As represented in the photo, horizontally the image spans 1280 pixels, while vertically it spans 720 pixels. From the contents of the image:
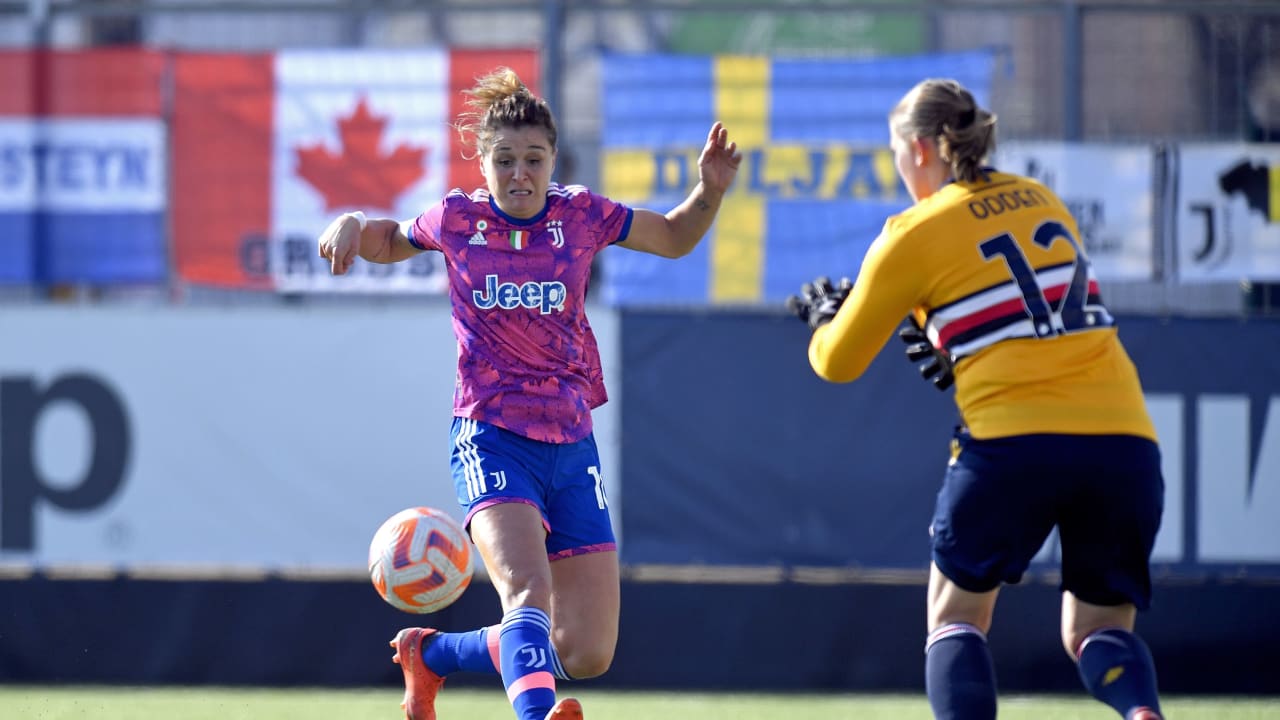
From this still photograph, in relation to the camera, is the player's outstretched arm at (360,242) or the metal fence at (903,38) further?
the metal fence at (903,38)

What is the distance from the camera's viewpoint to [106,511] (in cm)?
748

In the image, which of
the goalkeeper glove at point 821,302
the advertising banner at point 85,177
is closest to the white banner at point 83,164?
the advertising banner at point 85,177

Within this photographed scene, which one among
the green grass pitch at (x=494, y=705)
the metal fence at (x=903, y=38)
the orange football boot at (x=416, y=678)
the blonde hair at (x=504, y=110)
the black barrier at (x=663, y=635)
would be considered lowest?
the green grass pitch at (x=494, y=705)

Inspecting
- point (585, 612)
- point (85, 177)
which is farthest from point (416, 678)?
point (85, 177)

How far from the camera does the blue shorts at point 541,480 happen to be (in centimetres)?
460

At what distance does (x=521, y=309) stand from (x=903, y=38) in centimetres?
345

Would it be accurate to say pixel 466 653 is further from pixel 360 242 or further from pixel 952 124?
pixel 952 124

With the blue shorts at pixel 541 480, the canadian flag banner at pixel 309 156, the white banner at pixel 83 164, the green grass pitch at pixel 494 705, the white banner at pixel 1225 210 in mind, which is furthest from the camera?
the white banner at pixel 83 164

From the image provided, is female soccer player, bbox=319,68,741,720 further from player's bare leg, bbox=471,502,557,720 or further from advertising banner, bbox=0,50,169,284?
advertising banner, bbox=0,50,169,284

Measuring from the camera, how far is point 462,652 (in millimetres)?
4945

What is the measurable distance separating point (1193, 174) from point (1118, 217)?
0.39 metres

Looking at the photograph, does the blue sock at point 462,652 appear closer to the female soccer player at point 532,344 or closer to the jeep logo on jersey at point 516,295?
the female soccer player at point 532,344

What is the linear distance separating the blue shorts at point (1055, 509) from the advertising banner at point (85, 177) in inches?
191

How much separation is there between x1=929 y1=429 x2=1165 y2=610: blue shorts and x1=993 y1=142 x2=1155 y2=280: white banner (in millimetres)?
3608
